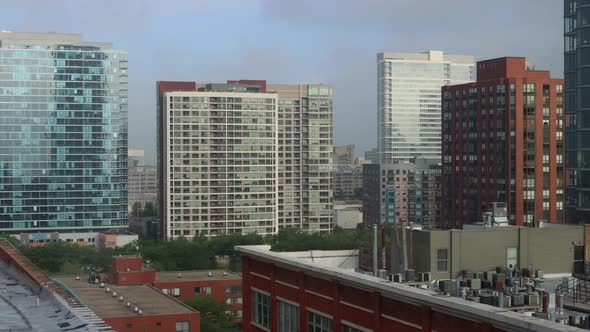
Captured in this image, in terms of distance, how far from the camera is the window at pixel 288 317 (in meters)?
34.5

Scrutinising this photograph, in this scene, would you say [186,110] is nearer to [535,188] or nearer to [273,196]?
[273,196]

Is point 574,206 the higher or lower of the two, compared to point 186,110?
lower

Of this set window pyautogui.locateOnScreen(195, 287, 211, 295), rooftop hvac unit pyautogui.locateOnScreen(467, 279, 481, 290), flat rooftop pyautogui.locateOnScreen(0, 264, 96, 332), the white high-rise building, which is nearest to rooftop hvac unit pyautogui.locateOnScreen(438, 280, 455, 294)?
rooftop hvac unit pyautogui.locateOnScreen(467, 279, 481, 290)

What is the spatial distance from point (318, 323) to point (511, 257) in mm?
8725

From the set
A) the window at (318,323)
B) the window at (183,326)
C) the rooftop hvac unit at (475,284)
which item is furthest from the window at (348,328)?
the window at (183,326)

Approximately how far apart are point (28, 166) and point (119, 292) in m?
118

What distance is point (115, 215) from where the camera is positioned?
19988cm

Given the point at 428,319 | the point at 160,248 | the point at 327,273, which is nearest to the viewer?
the point at 428,319

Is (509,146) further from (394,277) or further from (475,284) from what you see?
(475,284)

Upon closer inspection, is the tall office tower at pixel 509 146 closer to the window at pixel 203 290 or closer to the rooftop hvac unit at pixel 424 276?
the window at pixel 203 290

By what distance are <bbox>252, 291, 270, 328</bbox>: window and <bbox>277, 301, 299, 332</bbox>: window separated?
5.11 ft

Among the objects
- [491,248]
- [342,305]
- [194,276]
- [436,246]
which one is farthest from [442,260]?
[194,276]

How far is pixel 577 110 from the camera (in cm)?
9538

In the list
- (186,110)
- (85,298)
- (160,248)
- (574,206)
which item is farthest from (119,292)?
(186,110)
